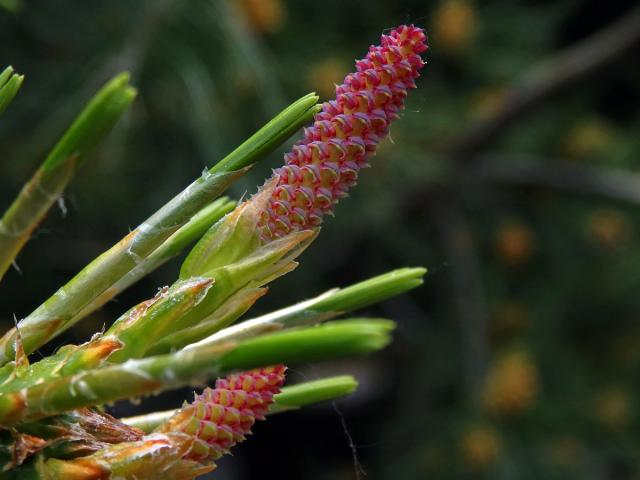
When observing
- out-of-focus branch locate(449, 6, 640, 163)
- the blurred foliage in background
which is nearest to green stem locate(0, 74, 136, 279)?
the blurred foliage in background

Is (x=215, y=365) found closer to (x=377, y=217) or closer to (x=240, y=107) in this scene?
(x=240, y=107)

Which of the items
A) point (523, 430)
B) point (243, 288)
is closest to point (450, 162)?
point (523, 430)

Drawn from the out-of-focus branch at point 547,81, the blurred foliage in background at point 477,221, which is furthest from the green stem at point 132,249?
the out-of-focus branch at point 547,81

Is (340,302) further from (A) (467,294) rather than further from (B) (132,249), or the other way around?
(A) (467,294)

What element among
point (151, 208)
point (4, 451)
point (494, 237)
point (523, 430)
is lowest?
point (4, 451)

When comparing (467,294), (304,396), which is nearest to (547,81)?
(467,294)

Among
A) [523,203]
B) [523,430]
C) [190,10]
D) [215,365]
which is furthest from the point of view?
[523,203]
